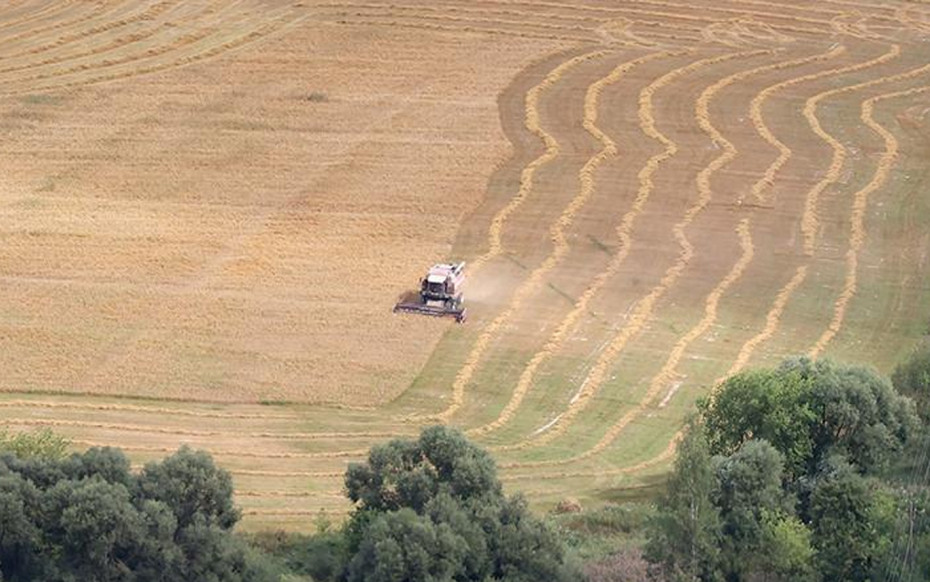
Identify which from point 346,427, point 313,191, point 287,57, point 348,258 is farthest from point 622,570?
point 287,57

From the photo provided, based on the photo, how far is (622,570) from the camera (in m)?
52.1

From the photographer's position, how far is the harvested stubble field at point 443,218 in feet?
219

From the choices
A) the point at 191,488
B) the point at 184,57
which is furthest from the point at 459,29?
the point at 191,488

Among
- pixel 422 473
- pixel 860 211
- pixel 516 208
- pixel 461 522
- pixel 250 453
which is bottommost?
Answer: pixel 860 211

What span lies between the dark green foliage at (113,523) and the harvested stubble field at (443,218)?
220 inches

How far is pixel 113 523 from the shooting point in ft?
161

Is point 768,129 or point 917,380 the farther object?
point 768,129

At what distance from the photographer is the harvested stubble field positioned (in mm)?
66750

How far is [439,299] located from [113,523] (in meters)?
27.3

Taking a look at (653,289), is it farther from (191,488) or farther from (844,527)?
(191,488)

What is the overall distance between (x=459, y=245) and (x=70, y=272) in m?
14.3

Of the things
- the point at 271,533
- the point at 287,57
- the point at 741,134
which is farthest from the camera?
the point at 287,57

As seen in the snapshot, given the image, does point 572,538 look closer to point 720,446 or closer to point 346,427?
point 720,446

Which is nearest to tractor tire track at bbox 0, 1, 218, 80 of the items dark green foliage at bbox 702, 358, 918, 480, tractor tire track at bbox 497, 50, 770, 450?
tractor tire track at bbox 497, 50, 770, 450
